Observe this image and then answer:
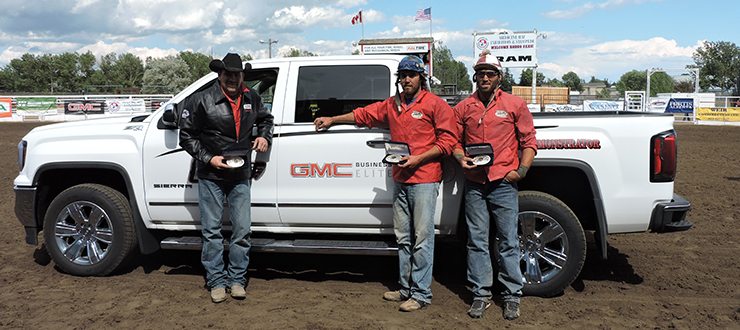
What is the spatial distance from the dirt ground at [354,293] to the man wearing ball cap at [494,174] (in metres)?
0.25

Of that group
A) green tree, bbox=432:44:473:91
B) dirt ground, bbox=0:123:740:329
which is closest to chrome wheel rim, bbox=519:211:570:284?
dirt ground, bbox=0:123:740:329

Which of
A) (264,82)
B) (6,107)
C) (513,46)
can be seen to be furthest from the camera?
(6,107)

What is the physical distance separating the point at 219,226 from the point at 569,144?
9.01ft

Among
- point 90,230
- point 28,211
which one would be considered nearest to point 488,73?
point 90,230

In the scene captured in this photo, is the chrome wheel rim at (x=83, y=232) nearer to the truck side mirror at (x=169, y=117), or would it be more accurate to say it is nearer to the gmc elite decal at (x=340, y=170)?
the truck side mirror at (x=169, y=117)

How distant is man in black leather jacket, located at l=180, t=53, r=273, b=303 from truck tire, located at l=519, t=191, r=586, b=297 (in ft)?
6.83

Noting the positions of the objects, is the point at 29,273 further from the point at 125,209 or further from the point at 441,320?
the point at 441,320

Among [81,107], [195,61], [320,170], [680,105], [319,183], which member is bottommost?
[319,183]

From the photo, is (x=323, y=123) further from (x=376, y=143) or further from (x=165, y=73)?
(x=165, y=73)

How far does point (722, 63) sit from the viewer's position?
71.1m

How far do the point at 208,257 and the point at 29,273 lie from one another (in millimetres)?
1936

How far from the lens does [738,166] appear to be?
458 inches

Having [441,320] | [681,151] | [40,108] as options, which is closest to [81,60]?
[40,108]

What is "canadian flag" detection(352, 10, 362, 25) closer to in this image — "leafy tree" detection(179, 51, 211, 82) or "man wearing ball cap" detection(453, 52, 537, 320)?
"man wearing ball cap" detection(453, 52, 537, 320)
